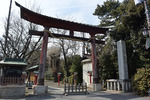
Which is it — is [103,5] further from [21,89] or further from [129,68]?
[21,89]

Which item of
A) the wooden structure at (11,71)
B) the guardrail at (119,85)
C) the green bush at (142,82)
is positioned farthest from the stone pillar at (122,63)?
the wooden structure at (11,71)

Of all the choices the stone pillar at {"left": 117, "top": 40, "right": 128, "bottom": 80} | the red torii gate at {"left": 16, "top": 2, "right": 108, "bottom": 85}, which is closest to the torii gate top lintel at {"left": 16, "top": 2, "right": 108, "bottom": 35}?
the red torii gate at {"left": 16, "top": 2, "right": 108, "bottom": 85}

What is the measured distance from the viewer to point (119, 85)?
33.9ft

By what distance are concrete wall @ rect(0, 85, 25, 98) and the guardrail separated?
777 centimetres

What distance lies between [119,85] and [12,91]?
8602 mm

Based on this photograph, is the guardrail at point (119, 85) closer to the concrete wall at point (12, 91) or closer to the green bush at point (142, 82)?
the green bush at point (142, 82)

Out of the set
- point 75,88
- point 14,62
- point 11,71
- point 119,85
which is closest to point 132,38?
point 119,85

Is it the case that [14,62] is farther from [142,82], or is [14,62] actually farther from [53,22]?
[142,82]

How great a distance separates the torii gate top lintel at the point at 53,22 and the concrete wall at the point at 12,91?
5218mm

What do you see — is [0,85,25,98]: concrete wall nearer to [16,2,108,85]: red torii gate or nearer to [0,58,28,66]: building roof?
[16,2,108,85]: red torii gate

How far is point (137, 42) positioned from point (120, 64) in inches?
102

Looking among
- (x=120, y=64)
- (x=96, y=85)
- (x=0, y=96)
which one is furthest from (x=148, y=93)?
(x=0, y=96)

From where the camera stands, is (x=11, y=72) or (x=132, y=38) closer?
(x=11, y=72)

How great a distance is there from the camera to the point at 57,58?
30.5 meters
